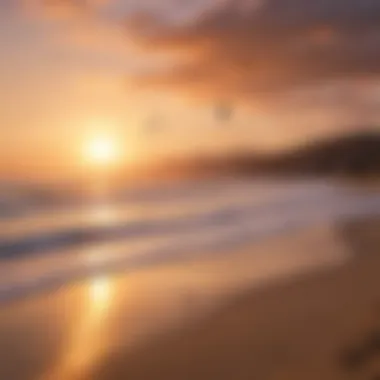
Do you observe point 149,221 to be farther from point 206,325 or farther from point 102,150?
point 206,325

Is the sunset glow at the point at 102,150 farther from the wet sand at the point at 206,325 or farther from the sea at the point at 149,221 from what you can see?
the wet sand at the point at 206,325

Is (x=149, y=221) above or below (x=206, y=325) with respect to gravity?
above

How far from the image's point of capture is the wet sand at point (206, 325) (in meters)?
0.83

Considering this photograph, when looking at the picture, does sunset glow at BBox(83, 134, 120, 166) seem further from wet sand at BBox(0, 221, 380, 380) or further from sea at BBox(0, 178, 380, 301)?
wet sand at BBox(0, 221, 380, 380)

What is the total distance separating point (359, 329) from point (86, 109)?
3.10 ft

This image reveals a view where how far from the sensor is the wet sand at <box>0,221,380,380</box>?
0.83m

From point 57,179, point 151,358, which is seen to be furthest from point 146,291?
point 57,179

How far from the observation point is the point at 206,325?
1011 millimetres

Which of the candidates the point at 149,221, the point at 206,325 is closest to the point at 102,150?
the point at 149,221

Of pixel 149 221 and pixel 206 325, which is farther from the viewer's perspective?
pixel 149 221

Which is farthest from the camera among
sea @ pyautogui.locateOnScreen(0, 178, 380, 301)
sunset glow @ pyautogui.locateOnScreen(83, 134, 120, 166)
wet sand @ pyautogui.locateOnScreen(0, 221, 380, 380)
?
sunset glow @ pyautogui.locateOnScreen(83, 134, 120, 166)

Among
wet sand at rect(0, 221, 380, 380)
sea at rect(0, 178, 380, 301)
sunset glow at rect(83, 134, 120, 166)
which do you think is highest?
sunset glow at rect(83, 134, 120, 166)

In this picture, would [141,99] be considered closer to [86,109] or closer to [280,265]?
[86,109]

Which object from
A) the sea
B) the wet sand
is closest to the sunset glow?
the sea
